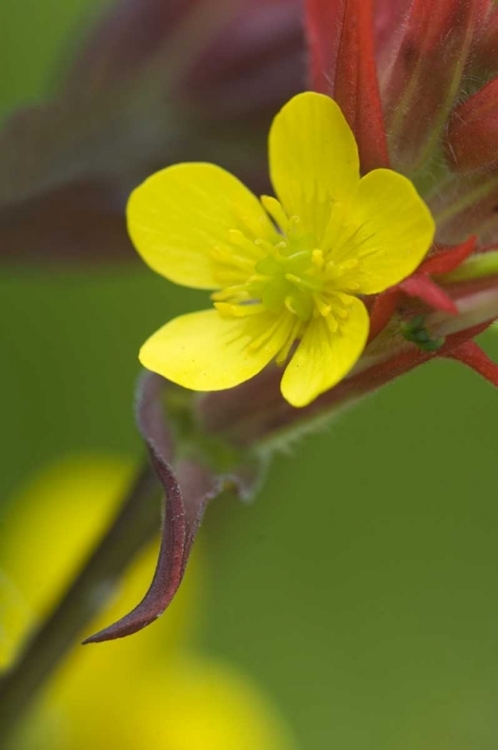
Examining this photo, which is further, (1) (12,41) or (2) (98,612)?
(1) (12,41)

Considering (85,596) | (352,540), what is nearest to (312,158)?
(85,596)

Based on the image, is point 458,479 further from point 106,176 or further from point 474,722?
point 106,176

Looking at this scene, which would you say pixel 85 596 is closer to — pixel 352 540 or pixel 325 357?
pixel 325 357

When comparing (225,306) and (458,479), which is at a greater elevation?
(225,306)

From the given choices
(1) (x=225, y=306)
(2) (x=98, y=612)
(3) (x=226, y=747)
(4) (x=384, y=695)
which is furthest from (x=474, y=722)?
(1) (x=225, y=306)

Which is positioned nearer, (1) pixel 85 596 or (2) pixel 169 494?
(2) pixel 169 494

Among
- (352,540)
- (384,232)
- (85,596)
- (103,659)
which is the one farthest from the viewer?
(352,540)
